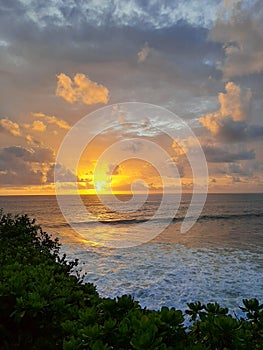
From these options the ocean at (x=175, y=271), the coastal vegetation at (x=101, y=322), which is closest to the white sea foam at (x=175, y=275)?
the ocean at (x=175, y=271)

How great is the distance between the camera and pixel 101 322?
293 centimetres

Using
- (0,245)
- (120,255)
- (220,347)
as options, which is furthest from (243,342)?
(120,255)

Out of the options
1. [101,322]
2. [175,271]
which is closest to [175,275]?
[175,271]

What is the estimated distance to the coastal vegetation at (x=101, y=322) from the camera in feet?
7.87

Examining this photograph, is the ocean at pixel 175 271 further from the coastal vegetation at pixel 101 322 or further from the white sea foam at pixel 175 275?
the coastal vegetation at pixel 101 322

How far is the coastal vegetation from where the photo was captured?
2398 millimetres

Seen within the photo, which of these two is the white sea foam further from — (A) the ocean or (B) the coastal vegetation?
(B) the coastal vegetation

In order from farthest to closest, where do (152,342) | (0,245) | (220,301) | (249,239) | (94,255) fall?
(249,239)
(94,255)
(220,301)
(0,245)
(152,342)

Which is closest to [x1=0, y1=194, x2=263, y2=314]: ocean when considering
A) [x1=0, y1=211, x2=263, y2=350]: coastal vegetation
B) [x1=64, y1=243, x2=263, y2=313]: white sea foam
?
[x1=64, y1=243, x2=263, y2=313]: white sea foam

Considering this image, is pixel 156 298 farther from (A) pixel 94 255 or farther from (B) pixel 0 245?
(A) pixel 94 255

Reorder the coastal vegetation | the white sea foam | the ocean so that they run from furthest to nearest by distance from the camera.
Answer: the ocean → the white sea foam → the coastal vegetation

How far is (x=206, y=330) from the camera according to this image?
2549 millimetres

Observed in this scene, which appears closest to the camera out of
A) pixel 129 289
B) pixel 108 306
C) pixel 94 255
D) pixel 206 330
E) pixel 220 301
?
pixel 206 330

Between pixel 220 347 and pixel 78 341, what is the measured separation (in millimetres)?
1153
